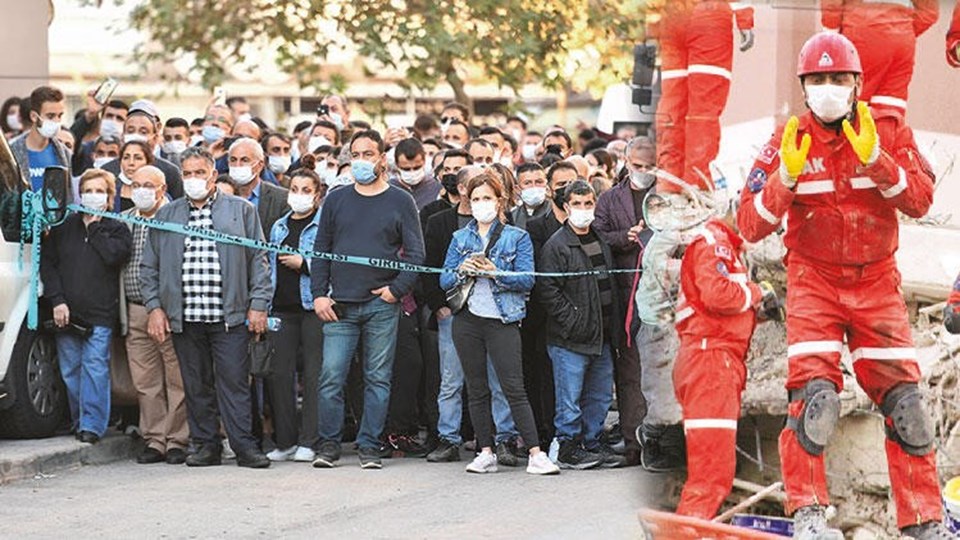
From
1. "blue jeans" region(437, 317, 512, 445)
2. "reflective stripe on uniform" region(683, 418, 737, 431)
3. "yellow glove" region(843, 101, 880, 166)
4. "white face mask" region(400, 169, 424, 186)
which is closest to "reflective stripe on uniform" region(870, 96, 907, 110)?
"yellow glove" region(843, 101, 880, 166)

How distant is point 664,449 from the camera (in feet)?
24.7

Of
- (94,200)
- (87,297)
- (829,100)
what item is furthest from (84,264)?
(829,100)

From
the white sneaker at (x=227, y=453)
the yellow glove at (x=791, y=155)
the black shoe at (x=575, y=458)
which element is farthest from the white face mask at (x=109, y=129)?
the yellow glove at (x=791, y=155)

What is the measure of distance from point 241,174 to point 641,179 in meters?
2.92

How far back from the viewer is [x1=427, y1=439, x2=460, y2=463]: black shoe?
35.9 feet

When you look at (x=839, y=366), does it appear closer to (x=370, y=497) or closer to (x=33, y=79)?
(x=370, y=497)

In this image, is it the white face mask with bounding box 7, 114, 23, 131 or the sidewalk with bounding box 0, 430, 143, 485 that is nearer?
the sidewalk with bounding box 0, 430, 143, 485

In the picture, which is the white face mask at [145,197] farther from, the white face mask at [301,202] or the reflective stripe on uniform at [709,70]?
the reflective stripe on uniform at [709,70]

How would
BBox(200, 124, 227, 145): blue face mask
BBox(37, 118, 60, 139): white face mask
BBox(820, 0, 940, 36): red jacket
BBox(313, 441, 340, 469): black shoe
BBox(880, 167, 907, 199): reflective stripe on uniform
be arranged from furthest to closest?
BBox(200, 124, 227, 145): blue face mask < BBox(37, 118, 60, 139): white face mask < BBox(313, 441, 340, 469): black shoe < BBox(880, 167, 907, 199): reflective stripe on uniform < BBox(820, 0, 940, 36): red jacket

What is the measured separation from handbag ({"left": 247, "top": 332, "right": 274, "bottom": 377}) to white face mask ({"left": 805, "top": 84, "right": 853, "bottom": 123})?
16.6 feet

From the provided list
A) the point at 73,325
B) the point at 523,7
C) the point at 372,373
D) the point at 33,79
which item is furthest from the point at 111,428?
the point at 33,79

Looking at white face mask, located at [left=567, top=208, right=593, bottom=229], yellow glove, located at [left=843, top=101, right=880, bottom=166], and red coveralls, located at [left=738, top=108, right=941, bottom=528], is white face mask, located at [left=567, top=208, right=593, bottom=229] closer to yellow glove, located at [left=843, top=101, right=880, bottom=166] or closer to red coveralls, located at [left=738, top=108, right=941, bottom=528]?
red coveralls, located at [left=738, top=108, right=941, bottom=528]

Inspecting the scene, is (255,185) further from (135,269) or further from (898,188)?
(898,188)

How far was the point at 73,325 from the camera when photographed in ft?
36.8
